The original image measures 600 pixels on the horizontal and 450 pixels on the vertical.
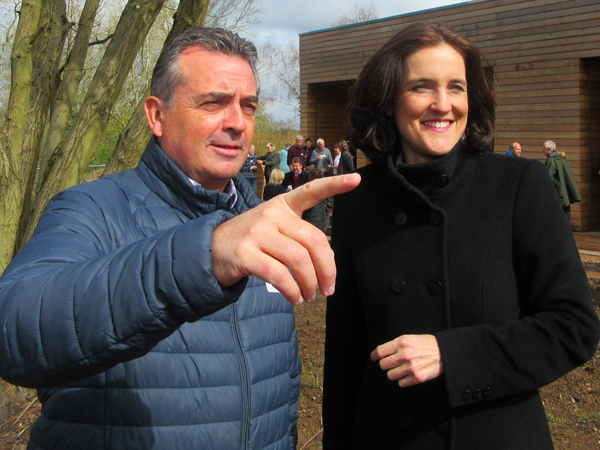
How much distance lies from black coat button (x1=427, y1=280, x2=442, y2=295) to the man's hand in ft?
3.32

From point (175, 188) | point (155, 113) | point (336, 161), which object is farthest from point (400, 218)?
Answer: point (336, 161)

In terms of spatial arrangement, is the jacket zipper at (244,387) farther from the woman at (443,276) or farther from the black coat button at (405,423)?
the black coat button at (405,423)

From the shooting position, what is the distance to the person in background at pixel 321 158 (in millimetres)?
15830

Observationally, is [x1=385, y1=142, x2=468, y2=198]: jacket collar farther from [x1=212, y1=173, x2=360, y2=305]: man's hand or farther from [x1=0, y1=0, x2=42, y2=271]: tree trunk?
[x1=0, y1=0, x2=42, y2=271]: tree trunk

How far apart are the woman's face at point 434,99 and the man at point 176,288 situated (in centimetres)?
59

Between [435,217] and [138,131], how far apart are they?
8.72 ft

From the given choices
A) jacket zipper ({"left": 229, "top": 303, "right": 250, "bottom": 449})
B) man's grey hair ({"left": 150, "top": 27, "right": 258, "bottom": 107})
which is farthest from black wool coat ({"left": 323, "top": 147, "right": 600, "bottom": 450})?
man's grey hair ({"left": 150, "top": 27, "right": 258, "bottom": 107})

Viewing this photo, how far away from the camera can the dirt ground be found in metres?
3.69

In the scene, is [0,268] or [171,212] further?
[0,268]

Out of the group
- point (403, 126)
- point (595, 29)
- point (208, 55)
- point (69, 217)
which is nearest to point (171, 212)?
point (69, 217)

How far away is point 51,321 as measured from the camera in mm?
1082

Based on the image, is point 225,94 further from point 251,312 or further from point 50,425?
point 50,425

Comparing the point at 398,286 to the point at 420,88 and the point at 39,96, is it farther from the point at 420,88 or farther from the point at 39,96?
the point at 39,96

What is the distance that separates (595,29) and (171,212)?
11814 mm
